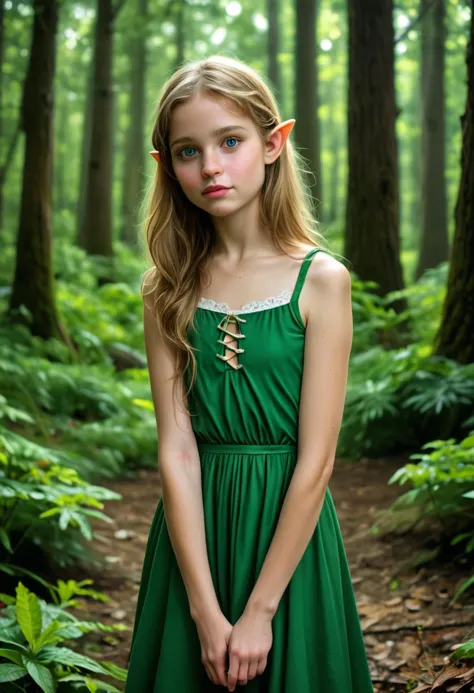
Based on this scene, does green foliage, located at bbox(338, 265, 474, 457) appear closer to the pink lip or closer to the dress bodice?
the dress bodice

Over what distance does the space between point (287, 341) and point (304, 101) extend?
12.7 metres

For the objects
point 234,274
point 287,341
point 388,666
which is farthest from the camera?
point 388,666

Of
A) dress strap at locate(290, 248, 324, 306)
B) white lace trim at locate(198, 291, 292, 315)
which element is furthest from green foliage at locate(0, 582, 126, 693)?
dress strap at locate(290, 248, 324, 306)

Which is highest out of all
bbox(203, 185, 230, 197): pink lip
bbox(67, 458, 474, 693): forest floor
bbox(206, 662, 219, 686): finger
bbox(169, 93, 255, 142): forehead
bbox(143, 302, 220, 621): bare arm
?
bbox(169, 93, 255, 142): forehead

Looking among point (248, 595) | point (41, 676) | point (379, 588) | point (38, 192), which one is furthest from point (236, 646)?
point (38, 192)

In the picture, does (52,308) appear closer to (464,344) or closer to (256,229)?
(464,344)

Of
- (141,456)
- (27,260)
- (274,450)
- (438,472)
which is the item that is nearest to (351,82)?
(27,260)

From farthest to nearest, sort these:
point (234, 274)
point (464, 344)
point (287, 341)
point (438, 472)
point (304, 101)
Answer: point (304, 101), point (464, 344), point (438, 472), point (234, 274), point (287, 341)

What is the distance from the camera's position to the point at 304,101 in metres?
13.8

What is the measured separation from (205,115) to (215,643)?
130cm

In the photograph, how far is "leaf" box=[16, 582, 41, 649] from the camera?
2660 mm

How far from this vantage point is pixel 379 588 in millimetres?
4035

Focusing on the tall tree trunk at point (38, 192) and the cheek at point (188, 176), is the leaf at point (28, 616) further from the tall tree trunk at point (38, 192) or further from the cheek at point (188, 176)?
the tall tree trunk at point (38, 192)

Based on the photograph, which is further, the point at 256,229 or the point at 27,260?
the point at 27,260
